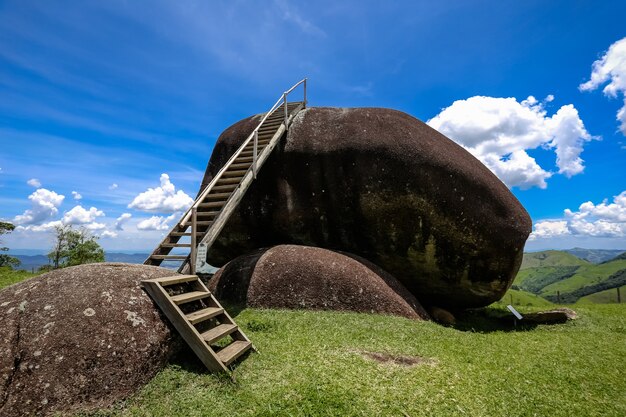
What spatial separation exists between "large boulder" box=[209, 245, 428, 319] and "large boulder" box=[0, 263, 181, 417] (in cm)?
640

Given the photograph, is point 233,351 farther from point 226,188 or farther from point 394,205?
point 394,205

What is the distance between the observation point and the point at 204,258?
1048 centimetres

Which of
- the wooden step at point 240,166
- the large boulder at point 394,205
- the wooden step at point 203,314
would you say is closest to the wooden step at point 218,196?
the wooden step at point 240,166

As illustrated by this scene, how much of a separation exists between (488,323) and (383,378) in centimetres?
1362

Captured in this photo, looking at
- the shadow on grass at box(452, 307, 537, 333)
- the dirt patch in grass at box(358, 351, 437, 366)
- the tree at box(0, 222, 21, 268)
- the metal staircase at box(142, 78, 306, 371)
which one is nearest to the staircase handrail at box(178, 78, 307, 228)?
the metal staircase at box(142, 78, 306, 371)

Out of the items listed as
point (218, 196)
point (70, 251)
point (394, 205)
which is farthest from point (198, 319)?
point (70, 251)

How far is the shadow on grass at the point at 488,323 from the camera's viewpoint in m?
16.7

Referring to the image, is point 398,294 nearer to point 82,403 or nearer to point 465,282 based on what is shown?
point 465,282

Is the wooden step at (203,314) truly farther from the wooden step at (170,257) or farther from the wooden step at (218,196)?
the wooden step at (218,196)

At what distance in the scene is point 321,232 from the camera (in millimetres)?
18188

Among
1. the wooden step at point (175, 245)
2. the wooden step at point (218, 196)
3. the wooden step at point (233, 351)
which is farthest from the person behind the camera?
the wooden step at point (218, 196)

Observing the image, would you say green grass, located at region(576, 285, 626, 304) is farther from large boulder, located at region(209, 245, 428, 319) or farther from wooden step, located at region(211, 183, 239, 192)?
wooden step, located at region(211, 183, 239, 192)

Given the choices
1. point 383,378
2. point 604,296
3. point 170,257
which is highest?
point 170,257

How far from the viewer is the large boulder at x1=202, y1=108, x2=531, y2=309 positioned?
16844mm
